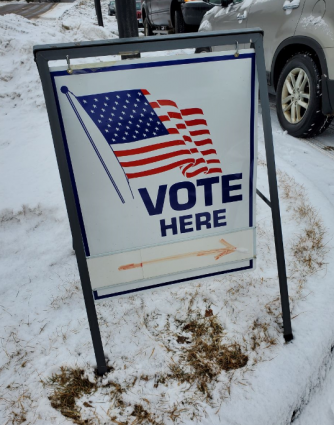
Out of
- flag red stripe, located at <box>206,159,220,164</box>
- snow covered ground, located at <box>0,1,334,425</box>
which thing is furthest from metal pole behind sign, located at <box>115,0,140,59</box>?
snow covered ground, located at <box>0,1,334,425</box>

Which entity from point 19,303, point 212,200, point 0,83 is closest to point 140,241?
point 212,200

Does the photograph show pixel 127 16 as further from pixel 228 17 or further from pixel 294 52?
pixel 228 17

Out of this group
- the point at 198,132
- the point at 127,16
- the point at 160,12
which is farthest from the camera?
the point at 160,12

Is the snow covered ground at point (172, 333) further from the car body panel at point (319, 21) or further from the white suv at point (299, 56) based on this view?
the car body panel at point (319, 21)

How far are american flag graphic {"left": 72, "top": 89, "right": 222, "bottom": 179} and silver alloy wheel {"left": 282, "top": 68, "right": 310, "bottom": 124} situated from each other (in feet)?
9.23

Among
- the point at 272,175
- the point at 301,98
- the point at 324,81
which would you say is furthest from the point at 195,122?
the point at 301,98

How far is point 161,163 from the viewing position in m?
1.57

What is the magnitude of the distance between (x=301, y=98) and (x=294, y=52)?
0.60m

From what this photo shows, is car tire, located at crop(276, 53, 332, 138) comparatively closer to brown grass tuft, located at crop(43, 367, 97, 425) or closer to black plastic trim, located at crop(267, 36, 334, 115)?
black plastic trim, located at crop(267, 36, 334, 115)

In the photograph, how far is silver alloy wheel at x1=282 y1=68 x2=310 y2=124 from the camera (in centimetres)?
386

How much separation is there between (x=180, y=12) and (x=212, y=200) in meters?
8.81

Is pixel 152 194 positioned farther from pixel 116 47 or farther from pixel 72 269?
pixel 72 269

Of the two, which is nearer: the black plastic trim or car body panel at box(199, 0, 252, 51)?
the black plastic trim

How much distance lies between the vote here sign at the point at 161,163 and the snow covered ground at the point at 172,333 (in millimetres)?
364
